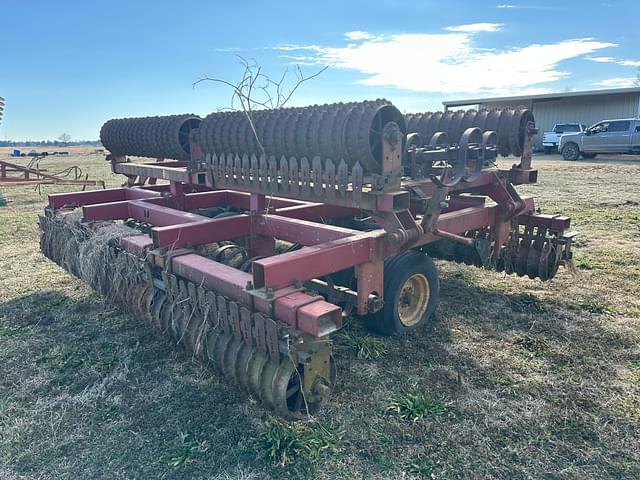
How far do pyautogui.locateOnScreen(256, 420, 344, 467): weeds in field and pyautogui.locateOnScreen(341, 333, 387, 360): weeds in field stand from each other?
961 millimetres

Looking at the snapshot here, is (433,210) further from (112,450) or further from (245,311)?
(112,450)

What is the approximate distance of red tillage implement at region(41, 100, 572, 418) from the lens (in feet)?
9.23

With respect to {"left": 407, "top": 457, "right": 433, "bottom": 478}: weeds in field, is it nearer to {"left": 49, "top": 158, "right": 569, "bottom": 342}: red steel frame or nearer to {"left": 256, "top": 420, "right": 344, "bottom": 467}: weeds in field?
{"left": 256, "top": 420, "right": 344, "bottom": 467}: weeds in field

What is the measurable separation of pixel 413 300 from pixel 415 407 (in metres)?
1.29

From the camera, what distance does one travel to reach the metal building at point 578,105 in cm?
3003

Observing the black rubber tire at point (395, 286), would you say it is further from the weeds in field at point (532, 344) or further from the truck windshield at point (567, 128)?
the truck windshield at point (567, 128)

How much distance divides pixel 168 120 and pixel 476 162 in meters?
3.62

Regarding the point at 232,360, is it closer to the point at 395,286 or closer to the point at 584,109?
the point at 395,286

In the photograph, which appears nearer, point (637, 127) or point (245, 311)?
point (245, 311)

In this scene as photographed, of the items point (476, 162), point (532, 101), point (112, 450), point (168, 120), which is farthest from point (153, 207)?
point (532, 101)

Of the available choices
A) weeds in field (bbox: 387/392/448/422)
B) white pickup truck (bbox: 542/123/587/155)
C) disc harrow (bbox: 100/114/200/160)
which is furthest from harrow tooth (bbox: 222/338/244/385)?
white pickup truck (bbox: 542/123/587/155)

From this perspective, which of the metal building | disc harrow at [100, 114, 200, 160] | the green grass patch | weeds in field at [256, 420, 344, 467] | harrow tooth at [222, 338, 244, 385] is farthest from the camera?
the metal building

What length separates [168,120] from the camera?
5.76 metres

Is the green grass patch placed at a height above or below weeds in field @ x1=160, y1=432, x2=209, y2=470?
above
